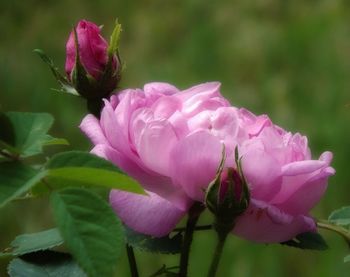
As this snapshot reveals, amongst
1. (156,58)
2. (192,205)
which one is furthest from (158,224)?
(156,58)

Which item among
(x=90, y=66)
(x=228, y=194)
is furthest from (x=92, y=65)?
(x=228, y=194)

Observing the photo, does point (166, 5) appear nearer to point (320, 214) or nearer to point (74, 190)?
point (320, 214)

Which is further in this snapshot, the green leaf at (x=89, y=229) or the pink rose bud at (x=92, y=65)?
the pink rose bud at (x=92, y=65)

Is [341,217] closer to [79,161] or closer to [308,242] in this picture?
[308,242]

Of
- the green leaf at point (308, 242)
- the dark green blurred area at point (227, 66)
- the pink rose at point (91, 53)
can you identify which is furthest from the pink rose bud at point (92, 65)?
the dark green blurred area at point (227, 66)

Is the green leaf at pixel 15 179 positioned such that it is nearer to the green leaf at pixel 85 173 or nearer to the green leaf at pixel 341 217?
the green leaf at pixel 85 173

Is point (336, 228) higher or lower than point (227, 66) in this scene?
higher

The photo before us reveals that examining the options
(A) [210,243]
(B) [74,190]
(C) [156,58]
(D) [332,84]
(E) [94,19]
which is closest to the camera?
(B) [74,190]
